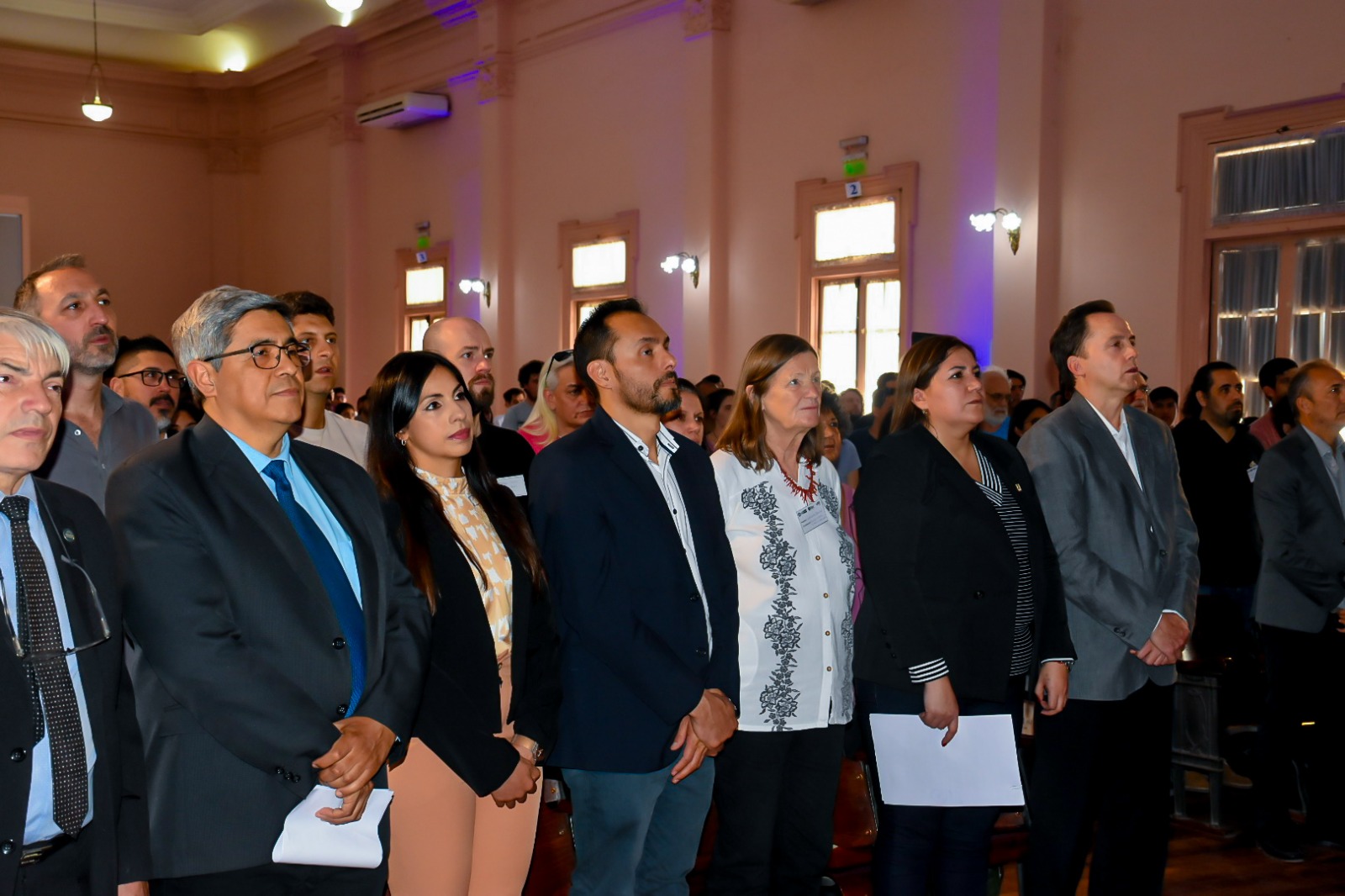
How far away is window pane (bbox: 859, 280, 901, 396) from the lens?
400 inches

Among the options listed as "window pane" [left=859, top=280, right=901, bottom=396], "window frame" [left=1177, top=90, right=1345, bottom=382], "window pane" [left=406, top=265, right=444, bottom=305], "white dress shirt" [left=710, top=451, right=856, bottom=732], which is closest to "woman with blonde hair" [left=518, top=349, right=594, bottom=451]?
"white dress shirt" [left=710, top=451, right=856, bottom=732]

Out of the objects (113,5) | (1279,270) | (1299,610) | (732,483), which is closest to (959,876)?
(732,483)

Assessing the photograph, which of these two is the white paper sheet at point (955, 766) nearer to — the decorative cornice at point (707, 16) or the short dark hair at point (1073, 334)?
the short dark hair at point (1073, 334)

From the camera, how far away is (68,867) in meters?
1.84

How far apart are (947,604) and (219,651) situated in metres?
1.79

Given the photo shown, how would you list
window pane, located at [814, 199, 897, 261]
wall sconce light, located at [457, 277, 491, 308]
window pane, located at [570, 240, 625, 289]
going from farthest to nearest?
wall sconce light, located at [457, 277, 491, 308] < window pane, located at [570, 240, 625, 289] < window pane, located at [814, 199, 897, 261]

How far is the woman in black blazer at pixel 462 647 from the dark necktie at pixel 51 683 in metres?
0.75

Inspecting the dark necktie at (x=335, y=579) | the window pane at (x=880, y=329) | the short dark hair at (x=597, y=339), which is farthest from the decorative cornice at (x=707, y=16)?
the dark necktie at (x=335, y=579)

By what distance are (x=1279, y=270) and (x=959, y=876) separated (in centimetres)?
605

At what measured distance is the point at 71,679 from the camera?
6.13 feet

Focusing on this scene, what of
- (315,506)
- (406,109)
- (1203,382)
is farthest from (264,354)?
(406,109)

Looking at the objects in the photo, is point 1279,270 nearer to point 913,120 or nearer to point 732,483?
point 913,120

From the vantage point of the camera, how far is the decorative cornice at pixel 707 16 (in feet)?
37.1

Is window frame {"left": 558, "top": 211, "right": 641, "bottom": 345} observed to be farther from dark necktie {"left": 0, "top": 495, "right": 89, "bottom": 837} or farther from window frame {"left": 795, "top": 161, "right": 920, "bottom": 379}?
dark necktie {"left": 0, "top": 495, "right": 89, "bottom": 837}
